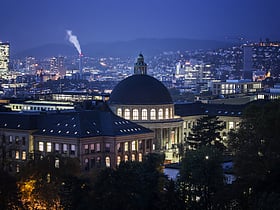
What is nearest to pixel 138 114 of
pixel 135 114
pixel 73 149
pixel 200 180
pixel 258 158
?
pixel 135 114

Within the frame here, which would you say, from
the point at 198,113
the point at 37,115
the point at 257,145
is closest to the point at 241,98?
the point at 198,113

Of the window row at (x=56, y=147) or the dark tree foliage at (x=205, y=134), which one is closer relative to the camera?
the window row at (x=56, y=147)

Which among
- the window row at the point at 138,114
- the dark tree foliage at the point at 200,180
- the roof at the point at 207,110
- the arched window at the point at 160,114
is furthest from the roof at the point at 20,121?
the dark tree foliage at the point at 200,180

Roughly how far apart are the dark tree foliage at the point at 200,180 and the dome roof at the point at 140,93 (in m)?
48.7

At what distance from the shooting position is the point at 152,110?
398ft

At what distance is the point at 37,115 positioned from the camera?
107750 mm

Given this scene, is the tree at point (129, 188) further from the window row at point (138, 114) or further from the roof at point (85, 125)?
the window row at point (138, 114)

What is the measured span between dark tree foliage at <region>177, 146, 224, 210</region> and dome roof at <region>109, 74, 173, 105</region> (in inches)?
1918

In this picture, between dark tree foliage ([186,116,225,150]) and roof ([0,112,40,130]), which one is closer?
dark tree foliage ([186,116,225,150])

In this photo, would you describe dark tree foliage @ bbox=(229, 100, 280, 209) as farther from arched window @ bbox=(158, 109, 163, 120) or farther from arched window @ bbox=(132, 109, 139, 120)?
arched window @ bbox=(158, 109, 163, 120)

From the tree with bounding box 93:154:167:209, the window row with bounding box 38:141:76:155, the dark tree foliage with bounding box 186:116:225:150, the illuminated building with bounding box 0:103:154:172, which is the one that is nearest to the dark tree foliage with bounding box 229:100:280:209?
the tree with bounding box 93:154:167:209

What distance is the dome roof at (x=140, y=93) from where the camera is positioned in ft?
399

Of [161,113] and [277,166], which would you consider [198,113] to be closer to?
[161,113]

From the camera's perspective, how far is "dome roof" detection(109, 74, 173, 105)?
122 meters
